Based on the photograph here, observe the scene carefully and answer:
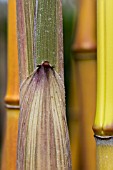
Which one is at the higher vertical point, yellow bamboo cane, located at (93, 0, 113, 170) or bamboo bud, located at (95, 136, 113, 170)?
yellow bamboo cane, located at (93, 0, 113, 170)

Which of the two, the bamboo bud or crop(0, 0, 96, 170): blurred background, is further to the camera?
crop(0, 0, 96, 170): blurred background

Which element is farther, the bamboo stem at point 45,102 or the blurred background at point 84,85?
the blurred background at point 84,85

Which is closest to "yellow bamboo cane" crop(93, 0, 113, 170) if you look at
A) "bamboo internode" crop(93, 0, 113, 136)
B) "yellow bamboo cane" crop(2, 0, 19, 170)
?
"bamboo internode" crop(93, 0, 113, 136)

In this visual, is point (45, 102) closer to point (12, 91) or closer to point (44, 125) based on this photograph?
point (44, 125)

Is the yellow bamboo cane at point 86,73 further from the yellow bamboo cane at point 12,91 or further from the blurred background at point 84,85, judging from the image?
the yellow bamboo cane at point 12,91

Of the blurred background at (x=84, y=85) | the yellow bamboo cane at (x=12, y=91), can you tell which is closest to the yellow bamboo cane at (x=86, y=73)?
the blurred background at (x=84, y=85)

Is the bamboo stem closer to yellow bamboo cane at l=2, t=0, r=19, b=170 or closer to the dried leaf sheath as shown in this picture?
the dried leaf sheath
